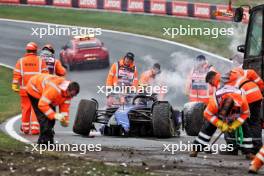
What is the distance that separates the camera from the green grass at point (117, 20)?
37688 mm

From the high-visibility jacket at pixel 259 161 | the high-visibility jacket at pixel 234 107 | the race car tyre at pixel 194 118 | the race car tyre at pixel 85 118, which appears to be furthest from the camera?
the race car tyre at pixel 85 118

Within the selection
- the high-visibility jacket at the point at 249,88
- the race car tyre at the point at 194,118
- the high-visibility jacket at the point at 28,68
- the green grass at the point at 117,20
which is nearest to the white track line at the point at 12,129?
the high-visibility jacket at the point at 28,68

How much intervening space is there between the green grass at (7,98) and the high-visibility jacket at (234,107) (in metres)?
7.91

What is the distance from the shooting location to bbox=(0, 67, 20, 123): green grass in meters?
22.2

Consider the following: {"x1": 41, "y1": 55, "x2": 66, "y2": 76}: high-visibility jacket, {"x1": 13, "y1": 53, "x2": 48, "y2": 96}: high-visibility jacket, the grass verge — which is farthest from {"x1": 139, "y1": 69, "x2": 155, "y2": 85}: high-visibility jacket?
the grass verge

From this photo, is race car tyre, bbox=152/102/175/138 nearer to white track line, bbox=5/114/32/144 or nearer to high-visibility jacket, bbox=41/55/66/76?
high-visibility jacket, bbox=41/55/66/76

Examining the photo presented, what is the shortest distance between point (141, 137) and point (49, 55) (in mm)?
2748

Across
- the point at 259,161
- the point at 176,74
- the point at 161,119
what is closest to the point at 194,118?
the point at 161,119

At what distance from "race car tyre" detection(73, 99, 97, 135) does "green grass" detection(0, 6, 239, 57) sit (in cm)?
1947

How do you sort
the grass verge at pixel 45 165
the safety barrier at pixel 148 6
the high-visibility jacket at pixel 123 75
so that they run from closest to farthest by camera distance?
the grass verge at pixel 45 165, the high-visibility jacket at pixel 123 75, the safety barrier at pixel 148 6

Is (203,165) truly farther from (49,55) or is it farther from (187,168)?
(49,55)

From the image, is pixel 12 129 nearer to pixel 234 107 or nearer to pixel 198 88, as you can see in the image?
pixel 234 107

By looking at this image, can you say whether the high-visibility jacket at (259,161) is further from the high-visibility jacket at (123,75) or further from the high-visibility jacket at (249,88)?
the high-visibility jacket at (123,75)

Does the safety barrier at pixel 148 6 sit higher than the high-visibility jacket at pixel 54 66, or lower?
higher
